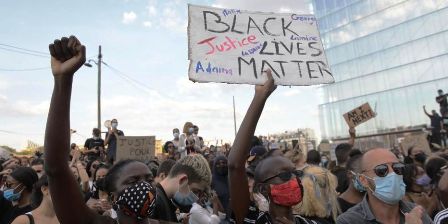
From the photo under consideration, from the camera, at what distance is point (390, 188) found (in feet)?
9.93

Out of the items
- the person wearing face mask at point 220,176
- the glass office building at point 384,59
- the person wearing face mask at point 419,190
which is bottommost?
the person wearing face mask at point 419,190

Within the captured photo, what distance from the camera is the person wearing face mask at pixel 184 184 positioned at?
157 inches

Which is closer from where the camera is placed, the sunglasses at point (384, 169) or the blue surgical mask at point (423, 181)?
the sunglasses at point (384, 169)

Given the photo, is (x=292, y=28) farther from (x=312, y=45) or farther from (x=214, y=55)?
(x=214, y=55)

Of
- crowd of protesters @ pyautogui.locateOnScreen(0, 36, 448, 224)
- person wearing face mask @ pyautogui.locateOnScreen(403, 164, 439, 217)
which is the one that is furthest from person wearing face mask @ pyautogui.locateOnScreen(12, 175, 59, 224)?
person wearing face mask @ pyautogui.locateOnScreen(403, 164, 439, 217)

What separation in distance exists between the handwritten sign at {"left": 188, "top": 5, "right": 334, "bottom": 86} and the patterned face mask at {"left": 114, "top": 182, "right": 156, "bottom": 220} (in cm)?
120

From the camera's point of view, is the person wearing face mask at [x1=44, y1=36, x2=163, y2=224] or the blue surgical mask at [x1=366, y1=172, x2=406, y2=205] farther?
the blue surgical mask at [x1=366, y1=172, x2=406, y2=205]

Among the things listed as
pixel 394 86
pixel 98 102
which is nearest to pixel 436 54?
pixel 394 86

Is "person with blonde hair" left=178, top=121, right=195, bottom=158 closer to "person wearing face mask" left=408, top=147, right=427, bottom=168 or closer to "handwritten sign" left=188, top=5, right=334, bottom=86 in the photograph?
"person wearing face mask" left=408, top=147, right=427, bottom=168

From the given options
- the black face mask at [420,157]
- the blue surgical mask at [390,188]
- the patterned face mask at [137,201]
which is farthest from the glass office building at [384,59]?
the patterned face mask at [137,201]

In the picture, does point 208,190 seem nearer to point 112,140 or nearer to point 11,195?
point 11,195

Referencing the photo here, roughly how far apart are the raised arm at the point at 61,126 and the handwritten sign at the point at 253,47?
136 cm

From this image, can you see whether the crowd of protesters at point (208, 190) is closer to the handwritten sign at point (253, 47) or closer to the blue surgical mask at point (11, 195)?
the blue surgical mask at point (11, 195)

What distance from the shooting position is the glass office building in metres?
47.7
